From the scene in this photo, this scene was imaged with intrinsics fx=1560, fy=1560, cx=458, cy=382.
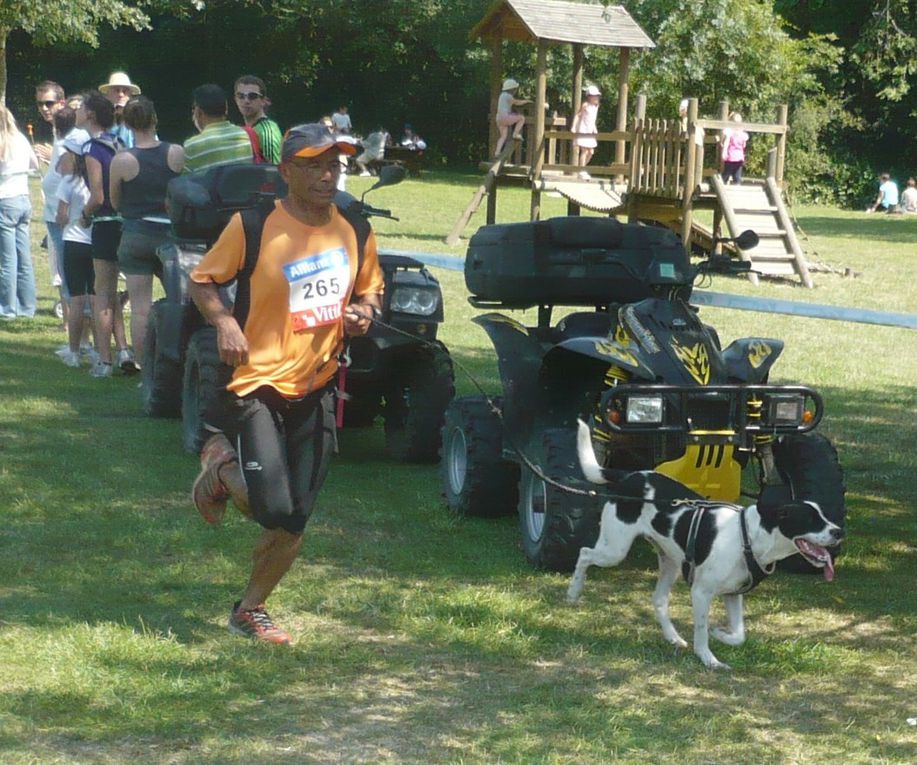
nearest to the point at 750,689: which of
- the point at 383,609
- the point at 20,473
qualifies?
the point at 383,609

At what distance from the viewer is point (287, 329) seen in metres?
5.41

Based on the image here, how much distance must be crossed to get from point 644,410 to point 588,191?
61.0 feet

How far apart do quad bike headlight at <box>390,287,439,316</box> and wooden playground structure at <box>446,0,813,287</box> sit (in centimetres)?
1238

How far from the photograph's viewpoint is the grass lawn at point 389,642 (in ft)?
15.7

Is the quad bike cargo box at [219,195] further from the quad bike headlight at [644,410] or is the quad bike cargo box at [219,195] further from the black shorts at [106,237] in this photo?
the quad bike headlight at [644,410]

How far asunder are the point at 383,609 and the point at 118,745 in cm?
174

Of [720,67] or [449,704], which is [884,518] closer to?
[449,704]

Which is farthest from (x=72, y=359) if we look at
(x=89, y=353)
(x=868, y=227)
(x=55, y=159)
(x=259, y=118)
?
(x=868, y=227)

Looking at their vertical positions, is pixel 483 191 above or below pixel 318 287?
below

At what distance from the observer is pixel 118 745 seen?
15.3ft

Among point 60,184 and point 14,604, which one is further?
point 60,184

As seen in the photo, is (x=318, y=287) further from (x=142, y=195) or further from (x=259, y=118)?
(x=142, y=195)

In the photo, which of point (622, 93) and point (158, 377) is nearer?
point (158, 377)

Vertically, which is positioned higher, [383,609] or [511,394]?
[511,394]
